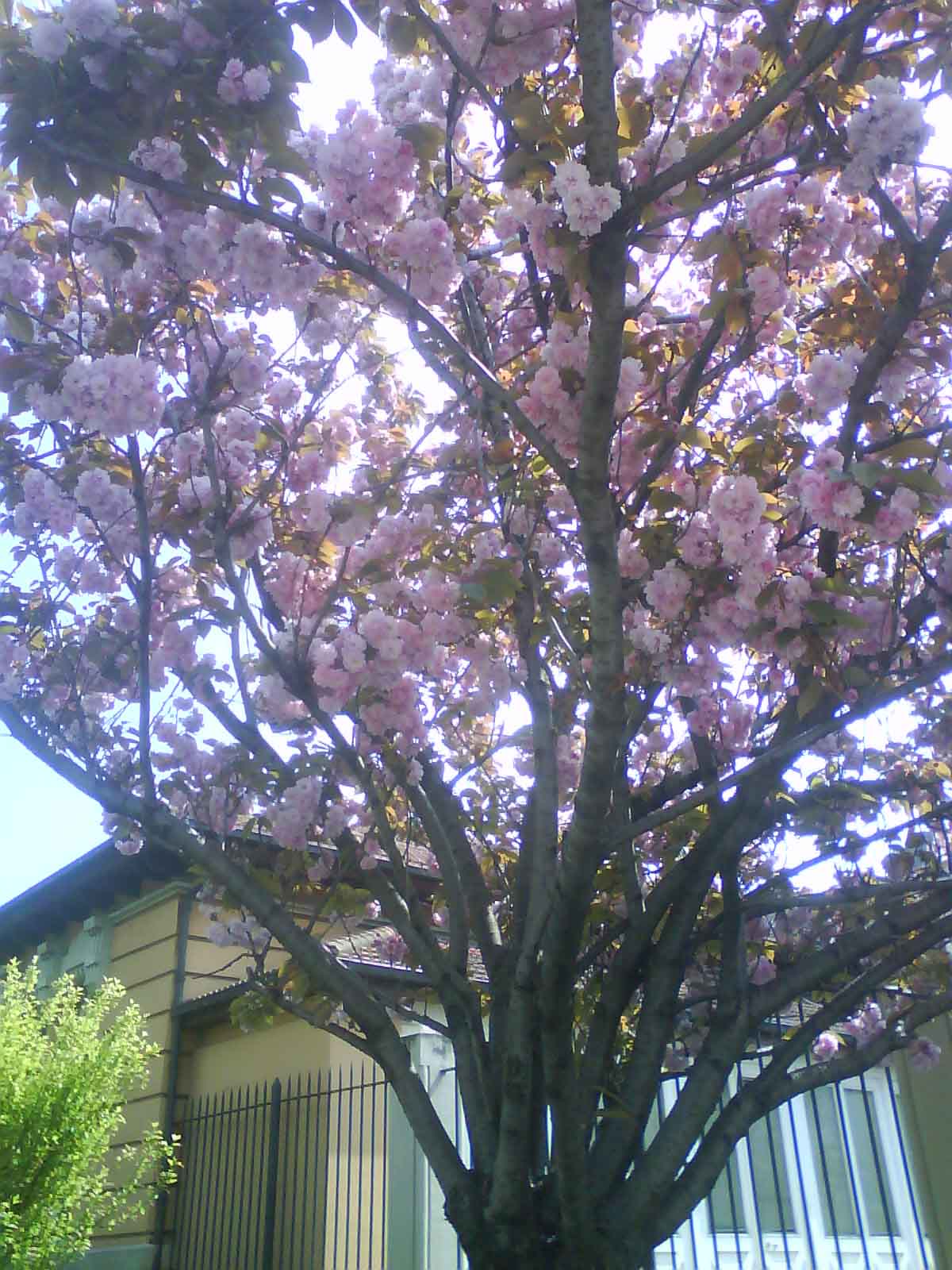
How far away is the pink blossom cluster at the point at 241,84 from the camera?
3127 mm

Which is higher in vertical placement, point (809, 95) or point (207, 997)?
point (809, 95)

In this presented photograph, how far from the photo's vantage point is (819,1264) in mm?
10242

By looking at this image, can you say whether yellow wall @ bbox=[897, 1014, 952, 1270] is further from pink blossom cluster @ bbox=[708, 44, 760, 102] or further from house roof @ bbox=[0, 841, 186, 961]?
house roof @ bbox=[0, 841, 186, 961]

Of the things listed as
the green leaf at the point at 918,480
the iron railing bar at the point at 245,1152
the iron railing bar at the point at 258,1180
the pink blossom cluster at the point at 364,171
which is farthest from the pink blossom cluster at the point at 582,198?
the iron railing bar at the point at 245,1152

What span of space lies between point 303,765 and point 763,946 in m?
2.15

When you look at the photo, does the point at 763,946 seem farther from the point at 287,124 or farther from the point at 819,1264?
the point at 819,1264

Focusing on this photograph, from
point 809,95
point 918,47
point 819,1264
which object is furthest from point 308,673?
point 819,1264

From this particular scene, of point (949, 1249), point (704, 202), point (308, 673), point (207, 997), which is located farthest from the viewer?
point (207, 997)

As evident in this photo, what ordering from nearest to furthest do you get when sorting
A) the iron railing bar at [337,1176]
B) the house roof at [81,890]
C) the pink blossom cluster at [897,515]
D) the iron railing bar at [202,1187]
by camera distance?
the pink blossom cluster at [897,515] → the iron railing bar at [337,1176] → the iron railing bar at [202,1187] → the house roof at [81,890]

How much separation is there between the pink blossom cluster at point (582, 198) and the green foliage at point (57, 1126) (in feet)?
22.0

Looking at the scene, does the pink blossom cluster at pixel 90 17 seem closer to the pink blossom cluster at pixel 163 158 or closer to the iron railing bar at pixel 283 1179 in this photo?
the pink blossom cluster at pixel 163 158

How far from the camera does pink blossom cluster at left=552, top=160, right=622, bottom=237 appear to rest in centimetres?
275

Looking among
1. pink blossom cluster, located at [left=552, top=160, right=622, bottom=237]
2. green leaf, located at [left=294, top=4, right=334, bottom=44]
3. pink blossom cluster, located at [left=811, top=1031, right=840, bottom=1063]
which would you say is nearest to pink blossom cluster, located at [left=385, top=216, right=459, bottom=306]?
green leaf, located at [left=294, top=4, right=334, bottom=44]

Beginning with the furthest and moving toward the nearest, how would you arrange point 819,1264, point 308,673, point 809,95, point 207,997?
point 819,1264 → point 207,997 → point 308,673 → point 809,95
